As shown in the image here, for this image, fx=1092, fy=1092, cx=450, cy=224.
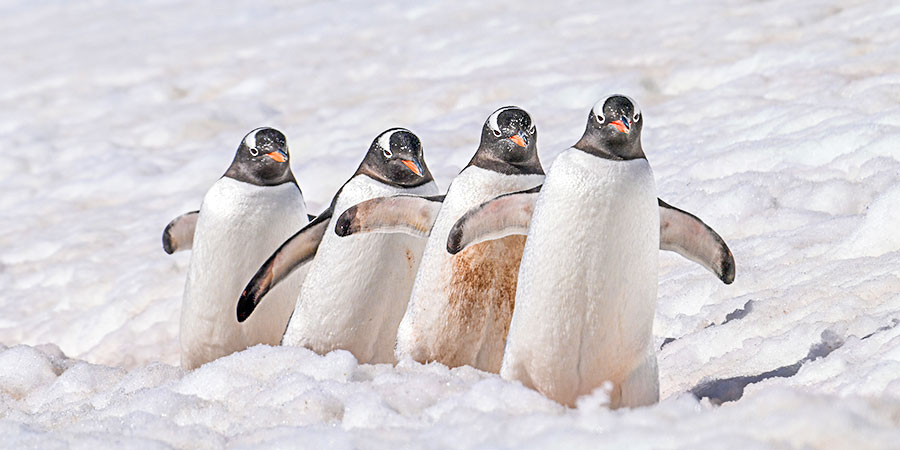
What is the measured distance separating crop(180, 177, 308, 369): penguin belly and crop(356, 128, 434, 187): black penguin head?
17.2 inches

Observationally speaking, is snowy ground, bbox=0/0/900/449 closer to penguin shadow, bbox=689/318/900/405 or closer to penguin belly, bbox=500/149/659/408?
penguin shadow, bbox=689/318/900/405

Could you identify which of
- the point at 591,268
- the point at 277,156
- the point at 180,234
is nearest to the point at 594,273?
the point at 591,268

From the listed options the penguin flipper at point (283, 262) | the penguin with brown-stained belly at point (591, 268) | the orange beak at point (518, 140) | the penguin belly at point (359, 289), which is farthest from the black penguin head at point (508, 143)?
the penguin flipper at point (283, 262)

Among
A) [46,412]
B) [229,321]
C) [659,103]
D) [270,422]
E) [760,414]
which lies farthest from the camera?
[659,103]

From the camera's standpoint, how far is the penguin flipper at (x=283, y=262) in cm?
371

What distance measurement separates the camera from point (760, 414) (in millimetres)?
2303

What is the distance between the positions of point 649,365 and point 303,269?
152cm

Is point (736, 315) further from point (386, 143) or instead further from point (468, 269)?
point (386, 143)

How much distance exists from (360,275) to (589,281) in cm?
93

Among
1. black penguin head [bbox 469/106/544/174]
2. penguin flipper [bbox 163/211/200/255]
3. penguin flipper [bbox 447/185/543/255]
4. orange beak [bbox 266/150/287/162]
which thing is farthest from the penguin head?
penguin flipper [bbox 163/211/200/255]

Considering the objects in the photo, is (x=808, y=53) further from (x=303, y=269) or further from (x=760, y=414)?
(x=760, y=414)

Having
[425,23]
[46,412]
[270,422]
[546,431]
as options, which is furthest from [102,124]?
[546,431]

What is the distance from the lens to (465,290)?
340cm

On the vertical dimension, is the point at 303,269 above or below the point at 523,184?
below
